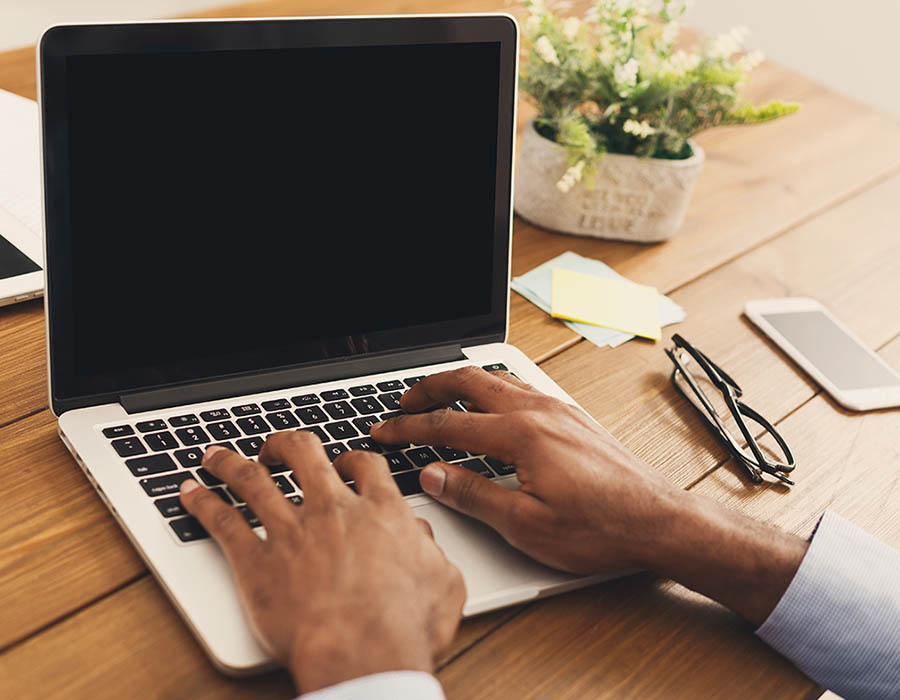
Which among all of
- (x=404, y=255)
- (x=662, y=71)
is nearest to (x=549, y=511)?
(x=404, y=255)

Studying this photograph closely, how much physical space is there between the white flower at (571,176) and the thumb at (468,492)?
575 millimetres

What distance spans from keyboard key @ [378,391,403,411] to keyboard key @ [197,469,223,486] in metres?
0.19

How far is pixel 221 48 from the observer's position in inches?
29.5

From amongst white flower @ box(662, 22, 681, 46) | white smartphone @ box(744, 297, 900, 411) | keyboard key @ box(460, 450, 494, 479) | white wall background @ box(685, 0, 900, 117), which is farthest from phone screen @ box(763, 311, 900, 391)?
white wall background @ box(685, 0, 900, 117)

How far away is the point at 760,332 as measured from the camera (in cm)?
117

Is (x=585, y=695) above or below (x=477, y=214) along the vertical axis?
below

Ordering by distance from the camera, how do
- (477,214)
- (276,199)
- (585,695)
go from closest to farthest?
(585,695), (276,199), (477,214)

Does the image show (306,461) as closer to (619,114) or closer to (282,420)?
(282,420)

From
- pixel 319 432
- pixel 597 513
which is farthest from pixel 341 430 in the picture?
pixel 597 513

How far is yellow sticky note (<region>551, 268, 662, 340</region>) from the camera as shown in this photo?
112 cm

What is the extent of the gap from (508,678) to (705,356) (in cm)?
54

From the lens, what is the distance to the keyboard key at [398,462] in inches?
30.4

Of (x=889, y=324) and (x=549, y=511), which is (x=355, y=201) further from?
(x=889, y=324)

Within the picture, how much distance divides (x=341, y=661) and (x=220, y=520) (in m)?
0.15
